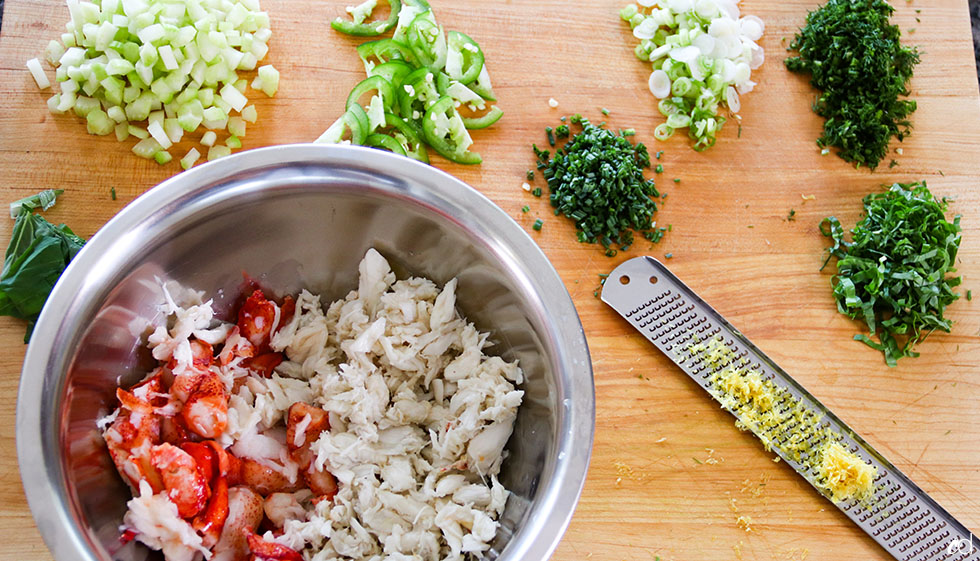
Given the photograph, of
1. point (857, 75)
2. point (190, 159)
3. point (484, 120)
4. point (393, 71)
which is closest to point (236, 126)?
point (190, 159)

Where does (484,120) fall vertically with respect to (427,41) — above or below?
below

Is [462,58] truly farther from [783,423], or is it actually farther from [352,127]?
[783,423]

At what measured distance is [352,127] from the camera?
2402 mm

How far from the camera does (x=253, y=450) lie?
1947mm

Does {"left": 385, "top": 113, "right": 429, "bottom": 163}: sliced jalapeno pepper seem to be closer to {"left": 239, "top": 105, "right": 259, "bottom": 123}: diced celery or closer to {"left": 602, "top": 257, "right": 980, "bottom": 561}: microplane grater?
{"left": 239, "top": 105, "right": 259, "bottom": 123}: diced celery

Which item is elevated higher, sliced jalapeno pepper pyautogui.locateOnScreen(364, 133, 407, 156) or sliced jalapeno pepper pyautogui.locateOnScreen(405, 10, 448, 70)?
sliced jalapeno pepper pyautogui.locateOnScreen(405, 10, 448, 70)

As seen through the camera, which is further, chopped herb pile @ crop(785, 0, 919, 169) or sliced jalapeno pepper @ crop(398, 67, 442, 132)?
chopped herb pile @ crop(785, 0, 919, 169)

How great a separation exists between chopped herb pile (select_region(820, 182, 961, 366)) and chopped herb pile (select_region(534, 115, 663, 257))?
69 centimetres

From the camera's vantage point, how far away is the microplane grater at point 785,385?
228cm

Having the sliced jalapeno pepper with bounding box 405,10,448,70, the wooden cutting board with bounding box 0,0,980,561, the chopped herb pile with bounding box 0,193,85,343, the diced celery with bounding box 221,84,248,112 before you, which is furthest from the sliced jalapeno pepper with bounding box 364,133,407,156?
the chopped herb pile with bounding box 0,193,85,343

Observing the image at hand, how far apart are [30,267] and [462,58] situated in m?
1.46

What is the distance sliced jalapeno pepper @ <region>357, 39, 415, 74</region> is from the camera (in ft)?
8.34

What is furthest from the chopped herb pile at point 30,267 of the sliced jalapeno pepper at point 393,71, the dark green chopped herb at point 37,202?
the sliced jalapeno pepper at point 393,71

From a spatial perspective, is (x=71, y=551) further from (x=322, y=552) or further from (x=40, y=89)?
(x=40, y=89)
